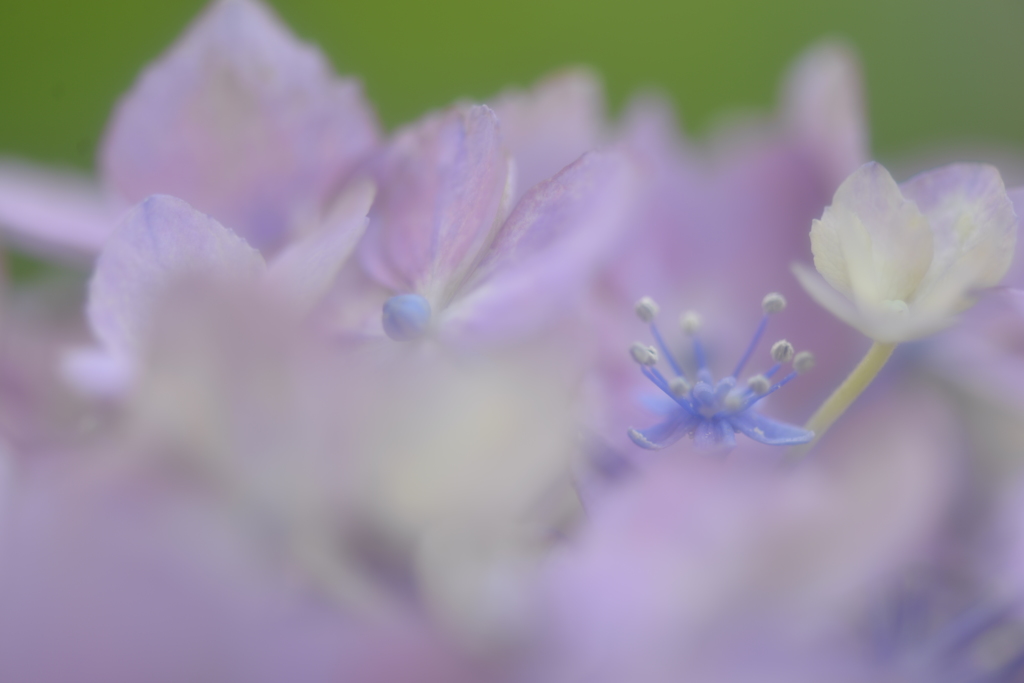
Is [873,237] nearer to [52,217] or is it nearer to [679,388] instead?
[679,388]

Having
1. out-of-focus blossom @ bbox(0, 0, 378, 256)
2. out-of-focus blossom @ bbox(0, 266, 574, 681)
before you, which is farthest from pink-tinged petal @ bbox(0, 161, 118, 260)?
out-of-focus blossom @ bbox(0, 266, 574, 681)

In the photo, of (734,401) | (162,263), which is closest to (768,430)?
(734,401)

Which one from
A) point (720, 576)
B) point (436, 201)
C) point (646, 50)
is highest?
point (646, 50)

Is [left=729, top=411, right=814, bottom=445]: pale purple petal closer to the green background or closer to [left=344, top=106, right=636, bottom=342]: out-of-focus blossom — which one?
[left=344, top=106, right=636, bottom=342]: out-of-focus blossom

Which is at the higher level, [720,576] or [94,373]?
[94,373]

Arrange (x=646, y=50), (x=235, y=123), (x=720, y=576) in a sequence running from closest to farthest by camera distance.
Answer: (x=720, y=576)
(x=235, y=123)
(x=646, y=50)

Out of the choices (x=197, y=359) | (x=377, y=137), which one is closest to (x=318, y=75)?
(x=377, y=137)
